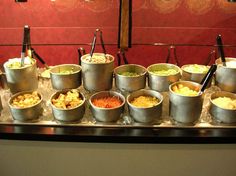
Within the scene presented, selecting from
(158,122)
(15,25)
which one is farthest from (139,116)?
(15,25)

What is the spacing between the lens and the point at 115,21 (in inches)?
108

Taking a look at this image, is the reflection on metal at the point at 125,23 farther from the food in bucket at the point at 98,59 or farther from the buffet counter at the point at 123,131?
the buffet counter at the point at 123,131

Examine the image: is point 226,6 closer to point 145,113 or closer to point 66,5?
point 66,5

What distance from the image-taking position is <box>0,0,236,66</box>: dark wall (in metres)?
2.66

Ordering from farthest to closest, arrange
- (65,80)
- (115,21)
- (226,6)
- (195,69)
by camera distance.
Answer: (115,21), (226,6), (195,69), (65,80)

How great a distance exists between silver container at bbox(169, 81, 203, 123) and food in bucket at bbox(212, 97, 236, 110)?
118 millimetres

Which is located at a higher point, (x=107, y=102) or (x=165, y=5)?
(x=165, y=5)

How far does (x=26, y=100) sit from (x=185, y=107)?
32.4 inches

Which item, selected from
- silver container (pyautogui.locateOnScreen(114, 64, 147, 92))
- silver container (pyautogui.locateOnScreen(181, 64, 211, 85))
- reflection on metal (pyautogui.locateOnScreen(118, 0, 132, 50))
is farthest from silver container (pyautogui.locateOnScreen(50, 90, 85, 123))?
silver container (pyautogui.locateOnScreen(181, 64, 211, 85))

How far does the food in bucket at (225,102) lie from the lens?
1436 mm

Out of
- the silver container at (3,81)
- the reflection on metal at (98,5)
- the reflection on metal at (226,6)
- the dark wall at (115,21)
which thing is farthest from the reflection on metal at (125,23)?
the reflection on metal at (226,6)

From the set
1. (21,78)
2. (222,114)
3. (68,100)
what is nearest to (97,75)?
(68,100)

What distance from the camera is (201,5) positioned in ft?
8.66

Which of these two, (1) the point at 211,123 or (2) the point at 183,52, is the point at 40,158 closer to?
(1) the point at 211,123
